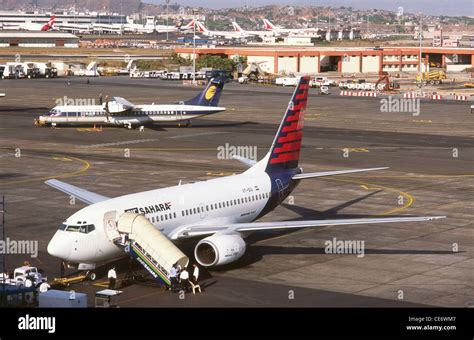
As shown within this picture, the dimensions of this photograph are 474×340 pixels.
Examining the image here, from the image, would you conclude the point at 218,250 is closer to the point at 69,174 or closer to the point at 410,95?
the point at 69,174

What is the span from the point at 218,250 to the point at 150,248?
13.8 ft

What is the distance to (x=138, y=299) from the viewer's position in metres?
44.8

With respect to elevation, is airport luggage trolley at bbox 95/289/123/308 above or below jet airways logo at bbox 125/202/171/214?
below

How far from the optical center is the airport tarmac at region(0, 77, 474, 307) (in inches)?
1853

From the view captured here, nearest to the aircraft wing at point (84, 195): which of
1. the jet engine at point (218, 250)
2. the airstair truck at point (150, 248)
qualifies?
the jet engine at point (218, 250)

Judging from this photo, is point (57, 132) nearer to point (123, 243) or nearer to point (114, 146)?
point (114, 146)

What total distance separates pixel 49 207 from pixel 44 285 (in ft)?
83.0

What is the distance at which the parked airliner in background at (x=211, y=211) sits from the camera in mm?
46688

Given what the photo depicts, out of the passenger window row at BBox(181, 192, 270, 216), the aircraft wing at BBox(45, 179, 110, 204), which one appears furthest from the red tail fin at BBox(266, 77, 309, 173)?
the aircraft wing at BBox(45, 179, 110, 204)

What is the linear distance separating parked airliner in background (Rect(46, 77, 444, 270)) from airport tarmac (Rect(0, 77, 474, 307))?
1.69m

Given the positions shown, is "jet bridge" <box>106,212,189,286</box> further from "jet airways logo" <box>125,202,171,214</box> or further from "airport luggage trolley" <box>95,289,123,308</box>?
"airport luggage trolley" <box>95,289,123,308</box>

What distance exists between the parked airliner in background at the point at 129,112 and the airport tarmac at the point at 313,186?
1676mm
